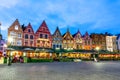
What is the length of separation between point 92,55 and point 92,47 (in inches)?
158

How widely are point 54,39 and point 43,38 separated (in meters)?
5.07

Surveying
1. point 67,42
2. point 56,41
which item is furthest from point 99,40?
point 56,41

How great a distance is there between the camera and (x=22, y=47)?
177ft

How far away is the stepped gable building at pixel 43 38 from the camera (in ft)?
193

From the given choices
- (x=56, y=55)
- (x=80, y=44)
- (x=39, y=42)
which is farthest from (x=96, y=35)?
(x=39, y=42)

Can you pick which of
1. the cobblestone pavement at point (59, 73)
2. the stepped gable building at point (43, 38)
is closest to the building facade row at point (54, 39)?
the stepped gable building at point (43, 38)

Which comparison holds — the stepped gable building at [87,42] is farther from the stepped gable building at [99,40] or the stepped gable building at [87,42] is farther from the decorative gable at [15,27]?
the decorative gable at [15,27]

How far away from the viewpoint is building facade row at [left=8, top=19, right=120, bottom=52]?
180ft

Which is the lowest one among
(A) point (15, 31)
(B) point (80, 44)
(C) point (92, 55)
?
(C) point (92, 55)

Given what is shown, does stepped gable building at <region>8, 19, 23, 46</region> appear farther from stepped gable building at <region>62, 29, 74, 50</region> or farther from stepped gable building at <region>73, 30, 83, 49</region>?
stepped gable building at <region>73, 30, 83, 49</region>

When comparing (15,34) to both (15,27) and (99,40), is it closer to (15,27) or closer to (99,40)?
(15,27)

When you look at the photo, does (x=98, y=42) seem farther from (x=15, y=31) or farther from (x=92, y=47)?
(x=15, y=31)

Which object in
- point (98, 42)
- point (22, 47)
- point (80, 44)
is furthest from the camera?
point (98, 42)

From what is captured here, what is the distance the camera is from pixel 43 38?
6003 centimetres
